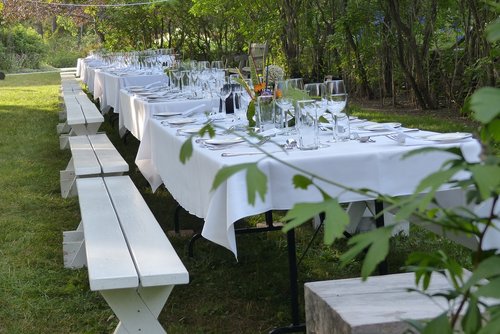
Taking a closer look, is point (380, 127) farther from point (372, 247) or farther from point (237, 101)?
point (372, 247)

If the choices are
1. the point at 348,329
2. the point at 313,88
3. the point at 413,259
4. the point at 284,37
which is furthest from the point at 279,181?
the point at 284,37

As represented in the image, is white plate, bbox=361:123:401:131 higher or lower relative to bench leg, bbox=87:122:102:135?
higher

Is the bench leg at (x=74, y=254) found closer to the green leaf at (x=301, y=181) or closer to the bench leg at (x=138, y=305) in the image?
the bench leg at (x=138, y=305)

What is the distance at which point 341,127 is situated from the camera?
3865mm

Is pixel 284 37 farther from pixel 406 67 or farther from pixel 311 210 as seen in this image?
pixel 311 210

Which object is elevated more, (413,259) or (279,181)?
(413,259)

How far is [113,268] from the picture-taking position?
3113 mm

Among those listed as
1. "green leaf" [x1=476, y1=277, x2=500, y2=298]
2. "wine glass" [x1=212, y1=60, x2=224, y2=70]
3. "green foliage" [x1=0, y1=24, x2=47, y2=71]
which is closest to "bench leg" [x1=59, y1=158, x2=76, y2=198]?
"wine glass" [x1=212, y1=60, x2=224, y2=70]

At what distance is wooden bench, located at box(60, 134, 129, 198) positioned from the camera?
562 cm

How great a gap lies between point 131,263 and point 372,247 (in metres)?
2.33

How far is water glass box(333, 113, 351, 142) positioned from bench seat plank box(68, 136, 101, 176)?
224cm

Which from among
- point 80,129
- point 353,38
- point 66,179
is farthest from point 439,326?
point 353,38

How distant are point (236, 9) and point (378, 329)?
640 inches

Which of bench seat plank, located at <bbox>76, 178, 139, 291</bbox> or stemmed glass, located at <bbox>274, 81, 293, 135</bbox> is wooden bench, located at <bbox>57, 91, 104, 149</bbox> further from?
stemmed glass, located at <bbox>274, 81, 293, 135</bbox>
